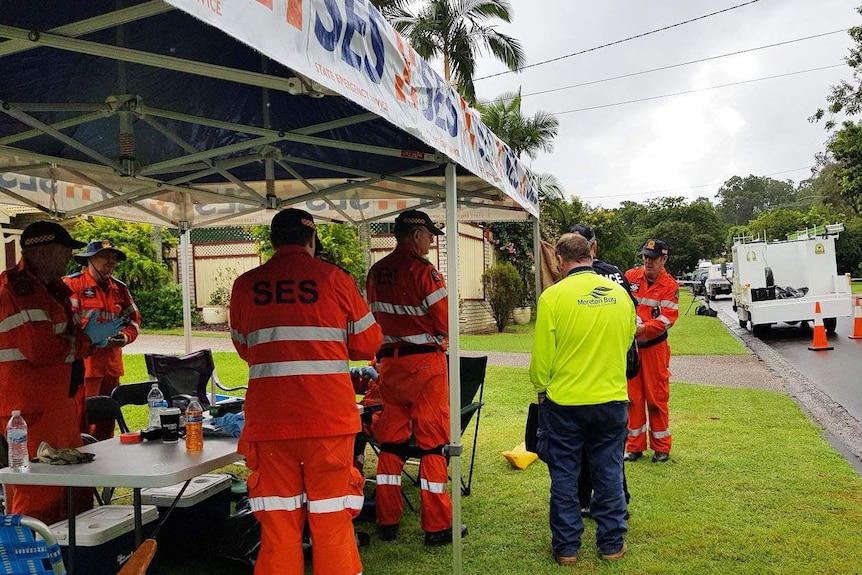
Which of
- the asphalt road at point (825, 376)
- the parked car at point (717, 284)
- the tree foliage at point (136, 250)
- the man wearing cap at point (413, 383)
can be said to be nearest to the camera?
the man wearing cap at point (413, 383)

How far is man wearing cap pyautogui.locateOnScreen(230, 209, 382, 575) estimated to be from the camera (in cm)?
314

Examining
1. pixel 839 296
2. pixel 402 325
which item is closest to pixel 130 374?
pixel 402 325

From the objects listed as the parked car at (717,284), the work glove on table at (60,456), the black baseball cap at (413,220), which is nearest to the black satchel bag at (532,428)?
the black baseball cap at (413,220)

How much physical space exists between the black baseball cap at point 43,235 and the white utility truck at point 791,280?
16317 mm

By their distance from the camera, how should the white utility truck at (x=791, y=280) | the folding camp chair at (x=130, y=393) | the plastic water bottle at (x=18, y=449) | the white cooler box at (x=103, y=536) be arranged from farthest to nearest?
the white utility truck at (x=791, y=280) → the folding camp chair at (x=130, y=393) → the white cooler box at (x=103, y=536) → the plastic water bottle at (x=18, y=449)

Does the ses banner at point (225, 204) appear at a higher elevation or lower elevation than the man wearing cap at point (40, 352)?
higher

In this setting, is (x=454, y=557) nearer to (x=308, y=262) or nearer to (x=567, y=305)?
(x=567, y=305)

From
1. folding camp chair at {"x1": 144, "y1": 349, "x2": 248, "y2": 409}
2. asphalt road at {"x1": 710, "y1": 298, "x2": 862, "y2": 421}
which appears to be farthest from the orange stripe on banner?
asphalt road at {"x1": 710, "y1": 298, "x2": 862, "y2": 421}

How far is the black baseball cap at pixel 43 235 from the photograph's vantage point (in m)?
4.07

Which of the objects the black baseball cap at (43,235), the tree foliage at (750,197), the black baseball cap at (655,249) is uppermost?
the tree foliage at (750,197)

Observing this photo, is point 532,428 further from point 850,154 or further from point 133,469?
point 850,154

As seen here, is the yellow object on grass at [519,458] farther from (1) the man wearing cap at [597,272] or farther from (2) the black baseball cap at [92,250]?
(2) the black baseball cap at [92,250]

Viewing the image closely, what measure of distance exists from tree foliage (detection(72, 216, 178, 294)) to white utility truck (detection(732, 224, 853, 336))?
16211mm

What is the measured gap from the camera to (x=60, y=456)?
11.1 ft
